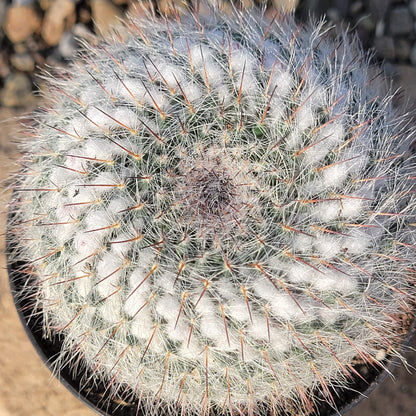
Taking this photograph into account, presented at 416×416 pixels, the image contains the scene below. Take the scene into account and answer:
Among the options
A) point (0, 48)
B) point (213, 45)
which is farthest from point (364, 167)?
point (0, 48)

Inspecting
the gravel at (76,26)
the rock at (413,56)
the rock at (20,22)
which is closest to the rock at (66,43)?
the gravel at (76,26)

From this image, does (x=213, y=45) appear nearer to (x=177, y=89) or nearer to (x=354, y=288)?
(x=177, y=89)

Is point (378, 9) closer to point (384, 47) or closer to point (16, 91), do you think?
point (384, 47)

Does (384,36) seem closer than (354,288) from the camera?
No

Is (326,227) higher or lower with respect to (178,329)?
higher

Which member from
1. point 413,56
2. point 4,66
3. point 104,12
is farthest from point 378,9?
point 4,66

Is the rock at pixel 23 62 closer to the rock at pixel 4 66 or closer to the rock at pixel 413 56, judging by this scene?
the rock at pixel 4 66
